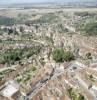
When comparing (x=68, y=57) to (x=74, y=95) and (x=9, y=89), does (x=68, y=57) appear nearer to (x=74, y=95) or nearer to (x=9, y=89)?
(x=9, y=89)

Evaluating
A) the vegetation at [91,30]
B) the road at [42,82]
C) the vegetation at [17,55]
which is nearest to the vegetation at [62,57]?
the road at [42,82]

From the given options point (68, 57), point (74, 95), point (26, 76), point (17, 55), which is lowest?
point (17, 55)

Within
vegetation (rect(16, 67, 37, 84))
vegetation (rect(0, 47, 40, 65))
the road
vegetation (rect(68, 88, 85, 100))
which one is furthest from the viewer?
vegetation (rect(0, 47, 40, 65))

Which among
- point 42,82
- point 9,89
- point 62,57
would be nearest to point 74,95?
point 42,82

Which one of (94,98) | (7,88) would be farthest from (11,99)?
(94,98)

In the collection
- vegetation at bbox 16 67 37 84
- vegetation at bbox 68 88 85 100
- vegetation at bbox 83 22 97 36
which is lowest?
vegetation at bbox 83 22 97 36

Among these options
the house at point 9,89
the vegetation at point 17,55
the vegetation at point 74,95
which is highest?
the vegetation at point 74,95

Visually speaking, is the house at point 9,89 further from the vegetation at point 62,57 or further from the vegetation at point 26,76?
the vegetation at point 62,57

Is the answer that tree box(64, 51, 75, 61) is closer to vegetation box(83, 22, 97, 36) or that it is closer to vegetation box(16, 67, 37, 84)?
vegetation box(16, 67, 37, 84)

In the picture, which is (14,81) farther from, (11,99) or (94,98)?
(94,98)

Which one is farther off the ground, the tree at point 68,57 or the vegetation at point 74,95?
the vegetation at point 74,95

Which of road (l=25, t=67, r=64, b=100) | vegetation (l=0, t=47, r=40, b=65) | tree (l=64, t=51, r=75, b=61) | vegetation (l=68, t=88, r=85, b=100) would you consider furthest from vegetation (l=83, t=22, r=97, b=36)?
vegetation (l=68, t=88, r=85, b=100)

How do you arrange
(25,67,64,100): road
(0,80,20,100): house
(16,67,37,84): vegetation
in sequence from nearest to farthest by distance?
1. (25,67,64,100): road
2. (0,80,20,100): house
3. (16,67,37,84): vegetation
